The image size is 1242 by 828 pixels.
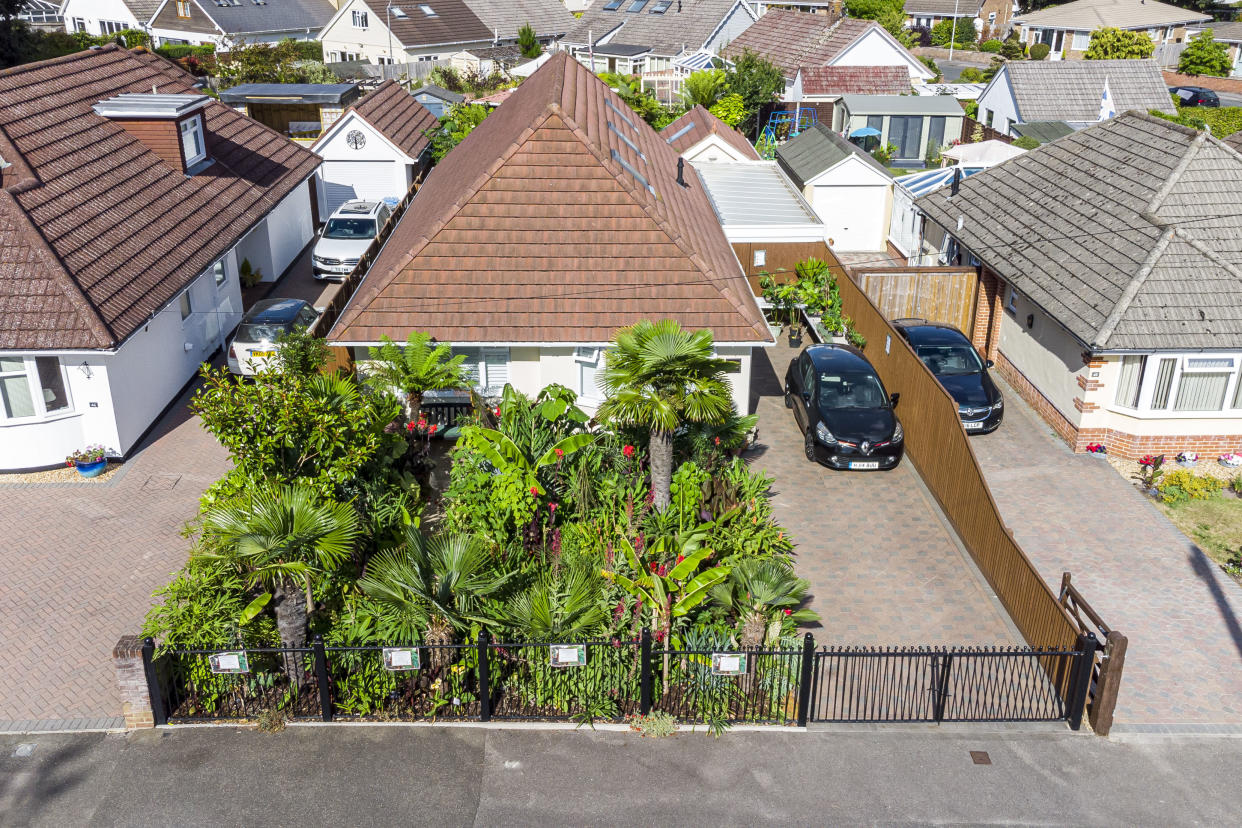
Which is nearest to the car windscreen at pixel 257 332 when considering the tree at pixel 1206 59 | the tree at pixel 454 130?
the tree at pixel 454 130

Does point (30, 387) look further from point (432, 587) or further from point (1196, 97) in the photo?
point (1196, 97)

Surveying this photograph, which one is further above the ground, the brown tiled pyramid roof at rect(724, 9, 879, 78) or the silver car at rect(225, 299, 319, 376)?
the brown tiled pyramid roof at rect(724, 9, 879, 78)

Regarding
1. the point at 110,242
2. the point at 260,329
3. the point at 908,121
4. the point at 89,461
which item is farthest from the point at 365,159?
the point at 908,121

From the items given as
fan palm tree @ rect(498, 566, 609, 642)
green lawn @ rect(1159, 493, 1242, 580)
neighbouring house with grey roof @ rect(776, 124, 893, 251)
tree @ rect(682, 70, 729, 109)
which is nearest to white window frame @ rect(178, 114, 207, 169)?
fan palm tree @ rect(498, 566, 609, 642)

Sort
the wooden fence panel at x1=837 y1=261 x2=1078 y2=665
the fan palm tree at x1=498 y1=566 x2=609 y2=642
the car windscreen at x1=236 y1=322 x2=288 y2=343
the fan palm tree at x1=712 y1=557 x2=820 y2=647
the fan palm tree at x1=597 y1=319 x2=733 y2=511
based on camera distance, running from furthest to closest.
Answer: the car windscreen at x1=236 y1=322 x2=288 y2=343 < the fan palm tree at x1=597 y1=319 x2=733 y2=511 < the wooden fence panel at x1=837 y1=261 x2=1078 y2=665 < the fan palm tree at x1=712 y1=557 x2=820 y2=647 < the fan palm tree at x1=498 y1=566 x2=609 y2=642

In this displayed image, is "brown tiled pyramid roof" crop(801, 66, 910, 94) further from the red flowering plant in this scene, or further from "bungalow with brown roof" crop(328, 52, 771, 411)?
the red flowering plant

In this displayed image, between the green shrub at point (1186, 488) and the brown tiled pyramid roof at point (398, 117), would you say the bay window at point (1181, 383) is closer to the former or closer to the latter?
the green shrub at point (1186, 488)
